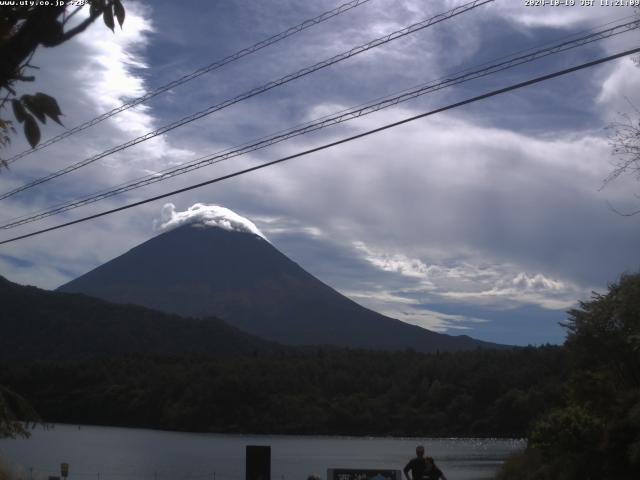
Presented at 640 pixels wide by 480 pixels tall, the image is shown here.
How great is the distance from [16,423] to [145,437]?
267 feet

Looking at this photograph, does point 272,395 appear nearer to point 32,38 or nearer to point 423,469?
point 423,469

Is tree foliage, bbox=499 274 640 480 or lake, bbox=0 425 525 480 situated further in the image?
lake, bbox=0 425 525 480

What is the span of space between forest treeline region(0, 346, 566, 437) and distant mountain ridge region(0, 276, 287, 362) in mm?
31643

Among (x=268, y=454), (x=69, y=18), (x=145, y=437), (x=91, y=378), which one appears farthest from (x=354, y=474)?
(x=91, y=378)

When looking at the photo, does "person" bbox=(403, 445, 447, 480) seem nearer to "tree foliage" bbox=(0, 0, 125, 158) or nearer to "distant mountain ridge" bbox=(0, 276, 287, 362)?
"tree foliage" bbox=(0, 0, 125, 158)

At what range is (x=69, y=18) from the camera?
13.4ft

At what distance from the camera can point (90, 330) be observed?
159m

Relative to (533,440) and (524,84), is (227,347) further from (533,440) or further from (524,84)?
(524,84)

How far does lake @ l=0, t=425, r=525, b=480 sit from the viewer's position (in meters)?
53.8

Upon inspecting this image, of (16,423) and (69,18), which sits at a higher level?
(69,18)

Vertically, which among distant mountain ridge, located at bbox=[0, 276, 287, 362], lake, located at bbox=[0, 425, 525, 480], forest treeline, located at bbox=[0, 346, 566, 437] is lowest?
lake, located at bbox=[0, 425, 525, 480]

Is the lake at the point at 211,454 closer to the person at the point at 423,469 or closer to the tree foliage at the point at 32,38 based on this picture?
the person at the point at 423,469

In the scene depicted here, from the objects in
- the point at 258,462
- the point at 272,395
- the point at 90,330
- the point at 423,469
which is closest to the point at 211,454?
the point at 272,395

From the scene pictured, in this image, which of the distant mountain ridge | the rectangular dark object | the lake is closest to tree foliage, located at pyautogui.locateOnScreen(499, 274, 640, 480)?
the rectangular dark object
